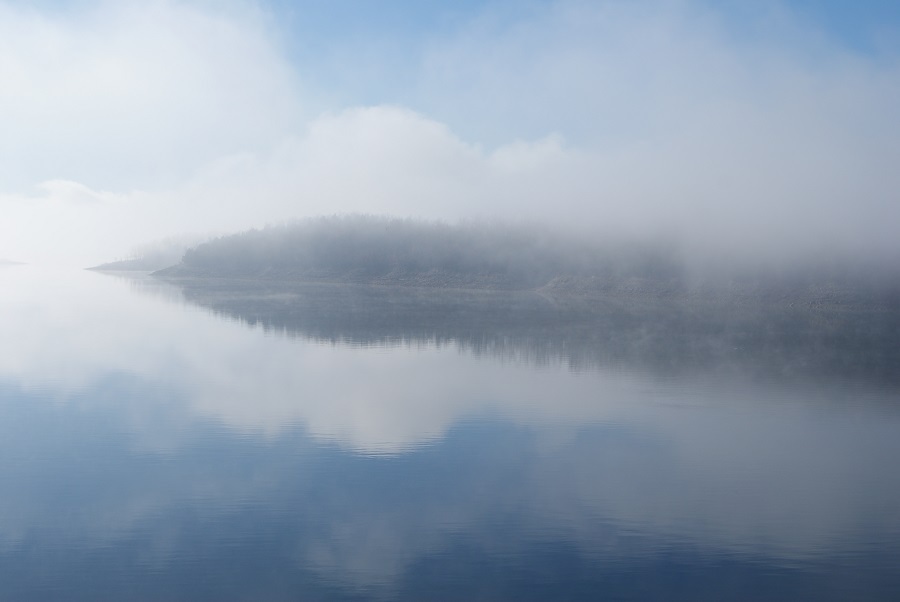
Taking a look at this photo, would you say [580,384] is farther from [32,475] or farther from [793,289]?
[793,289]

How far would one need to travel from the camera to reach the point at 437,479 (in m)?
10.7

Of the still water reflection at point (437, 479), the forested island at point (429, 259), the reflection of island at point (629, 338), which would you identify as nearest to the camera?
the still water reflection at point (437, 479)

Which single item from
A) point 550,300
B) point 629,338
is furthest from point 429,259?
point 629,338

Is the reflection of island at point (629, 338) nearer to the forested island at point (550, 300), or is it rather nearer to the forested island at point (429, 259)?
the forested island at point (550, 300)

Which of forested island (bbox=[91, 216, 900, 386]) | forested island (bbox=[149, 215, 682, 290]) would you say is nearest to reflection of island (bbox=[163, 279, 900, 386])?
forested island (bbox=[91, 216, 900, 386])

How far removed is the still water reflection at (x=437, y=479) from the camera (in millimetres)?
7664

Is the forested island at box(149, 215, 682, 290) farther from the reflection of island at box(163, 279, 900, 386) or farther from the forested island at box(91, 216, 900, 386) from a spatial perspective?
the reflection of island at box(163, 279, 900, 386)

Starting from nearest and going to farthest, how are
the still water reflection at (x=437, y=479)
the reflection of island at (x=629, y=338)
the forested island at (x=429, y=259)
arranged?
the still water reflection at (x=437, y=479) → the reflection of island at (x=629, y=338) → the forested island at (x=429, y=259)

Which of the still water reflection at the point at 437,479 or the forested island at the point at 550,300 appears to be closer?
the still water reflection at the point at 437,479

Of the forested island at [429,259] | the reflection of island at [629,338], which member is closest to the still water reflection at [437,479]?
the reflection of island at [629,338]

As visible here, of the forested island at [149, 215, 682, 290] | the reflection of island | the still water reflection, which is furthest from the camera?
the forested island at [149, 215, 682, 290]

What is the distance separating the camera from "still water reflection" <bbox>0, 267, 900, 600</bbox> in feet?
25.1

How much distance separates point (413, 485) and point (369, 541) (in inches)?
79.1

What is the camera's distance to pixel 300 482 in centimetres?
1027
